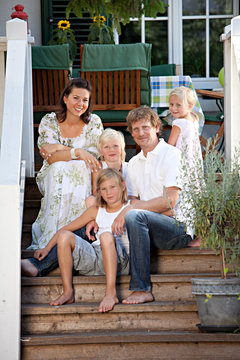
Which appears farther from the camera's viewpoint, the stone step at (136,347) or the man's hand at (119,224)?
the man's hand at (119,224)

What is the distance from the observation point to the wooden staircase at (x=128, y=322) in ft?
11.7

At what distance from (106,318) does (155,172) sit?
950mm

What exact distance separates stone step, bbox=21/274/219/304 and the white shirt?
0.38 meters

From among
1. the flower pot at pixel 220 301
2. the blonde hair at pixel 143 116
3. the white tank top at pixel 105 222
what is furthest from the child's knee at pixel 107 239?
the blonde hair at pixel 143 116

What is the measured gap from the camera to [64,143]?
15.2 feet

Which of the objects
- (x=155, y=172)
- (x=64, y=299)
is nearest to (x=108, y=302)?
(x=64, y=299)

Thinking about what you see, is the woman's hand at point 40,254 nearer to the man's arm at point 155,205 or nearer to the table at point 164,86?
the man's arm at point 155,205

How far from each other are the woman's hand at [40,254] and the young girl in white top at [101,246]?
3 centimetres

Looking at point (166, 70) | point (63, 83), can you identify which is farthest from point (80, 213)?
point (166, 70)

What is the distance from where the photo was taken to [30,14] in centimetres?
805

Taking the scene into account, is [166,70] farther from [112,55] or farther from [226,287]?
[226,287]

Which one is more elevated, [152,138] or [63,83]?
[63,83]

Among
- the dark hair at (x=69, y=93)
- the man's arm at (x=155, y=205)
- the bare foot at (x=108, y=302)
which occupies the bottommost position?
the bare foot at (x=108, y=302)

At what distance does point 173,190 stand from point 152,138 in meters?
0.41
